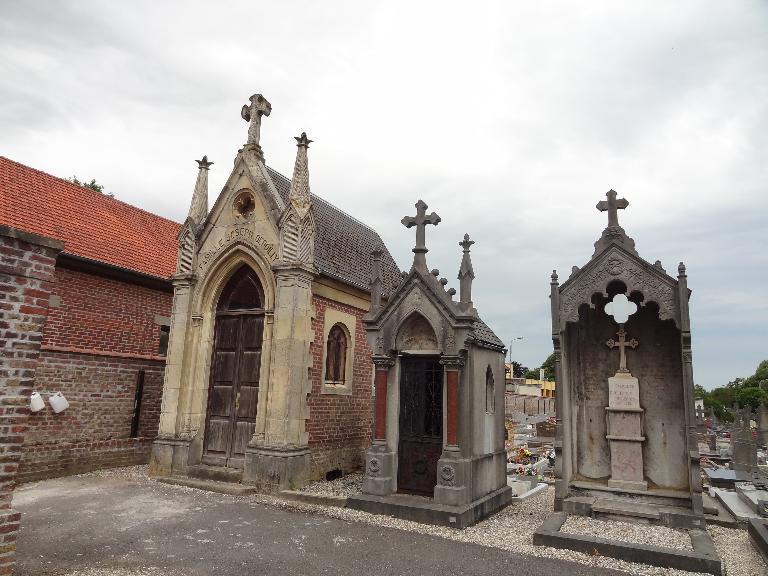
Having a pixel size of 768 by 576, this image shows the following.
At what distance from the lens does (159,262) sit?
48.1 ft

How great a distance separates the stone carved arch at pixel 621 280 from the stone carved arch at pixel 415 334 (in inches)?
100.0

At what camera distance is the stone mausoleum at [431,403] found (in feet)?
29.8

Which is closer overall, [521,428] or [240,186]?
[240,186]

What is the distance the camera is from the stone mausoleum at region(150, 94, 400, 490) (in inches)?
432

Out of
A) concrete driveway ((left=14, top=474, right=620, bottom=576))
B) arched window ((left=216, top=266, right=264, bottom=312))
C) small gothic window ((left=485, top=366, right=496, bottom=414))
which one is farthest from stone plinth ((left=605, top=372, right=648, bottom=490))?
arched window ((left=216, top=266, right=264, bottom=312))

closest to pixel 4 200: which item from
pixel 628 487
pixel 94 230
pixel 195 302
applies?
pixel 94 230

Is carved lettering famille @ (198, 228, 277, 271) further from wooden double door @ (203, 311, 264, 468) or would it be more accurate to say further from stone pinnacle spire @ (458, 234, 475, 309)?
stone pinnacle spire @ (458, 234, 475, 309)

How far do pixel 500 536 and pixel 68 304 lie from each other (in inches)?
427

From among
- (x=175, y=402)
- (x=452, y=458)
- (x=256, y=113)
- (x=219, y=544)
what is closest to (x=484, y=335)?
(x=452, y=458)

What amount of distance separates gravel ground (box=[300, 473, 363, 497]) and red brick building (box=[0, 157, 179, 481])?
219 inches

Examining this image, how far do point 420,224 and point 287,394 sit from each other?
4609 mm

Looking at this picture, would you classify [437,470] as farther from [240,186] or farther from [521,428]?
[521,428]

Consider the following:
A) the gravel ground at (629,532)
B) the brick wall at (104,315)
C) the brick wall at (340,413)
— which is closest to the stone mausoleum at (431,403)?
the gravel ground at (629,532)

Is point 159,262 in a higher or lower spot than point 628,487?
higher
